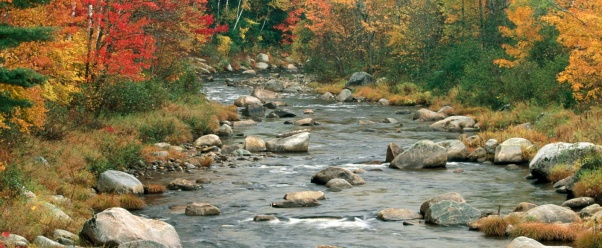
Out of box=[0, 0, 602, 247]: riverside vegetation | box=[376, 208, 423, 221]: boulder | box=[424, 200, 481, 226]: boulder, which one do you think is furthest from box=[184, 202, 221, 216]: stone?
box=[424, 200, 481, 226]: boulder

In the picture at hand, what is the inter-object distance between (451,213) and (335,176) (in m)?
5.54

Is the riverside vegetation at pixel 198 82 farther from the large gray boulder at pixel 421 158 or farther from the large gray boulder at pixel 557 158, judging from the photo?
the large gray boulder at pixel 421 158

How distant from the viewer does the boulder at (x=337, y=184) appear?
2240 centimetres

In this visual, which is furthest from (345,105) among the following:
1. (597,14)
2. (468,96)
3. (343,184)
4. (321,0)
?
(343,184)

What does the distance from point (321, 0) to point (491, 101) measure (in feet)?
66.0

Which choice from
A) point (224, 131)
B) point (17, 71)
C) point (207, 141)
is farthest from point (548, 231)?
point (224, 131)

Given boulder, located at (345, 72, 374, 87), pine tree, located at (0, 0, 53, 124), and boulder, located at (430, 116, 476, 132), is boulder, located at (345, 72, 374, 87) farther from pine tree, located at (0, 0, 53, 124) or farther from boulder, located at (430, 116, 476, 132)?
pine tree, located at (0, 0, 53, 124)

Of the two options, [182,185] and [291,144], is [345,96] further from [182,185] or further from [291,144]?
[182,185]

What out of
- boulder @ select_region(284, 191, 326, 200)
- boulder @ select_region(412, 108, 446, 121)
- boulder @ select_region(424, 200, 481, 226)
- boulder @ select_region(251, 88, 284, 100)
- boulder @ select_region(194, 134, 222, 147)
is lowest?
boulder @ select_region(251, 88, 284, 100)

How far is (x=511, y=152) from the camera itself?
85.9 feet

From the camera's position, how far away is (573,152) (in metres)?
22.9

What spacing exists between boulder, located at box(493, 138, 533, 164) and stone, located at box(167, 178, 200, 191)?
9814 millimetres

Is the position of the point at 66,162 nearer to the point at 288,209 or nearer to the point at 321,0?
the point at 288,209

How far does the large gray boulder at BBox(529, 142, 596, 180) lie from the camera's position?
22.8 metres
